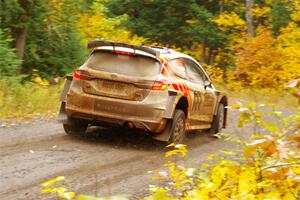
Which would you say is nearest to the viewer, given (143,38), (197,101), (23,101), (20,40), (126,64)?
(126,64)

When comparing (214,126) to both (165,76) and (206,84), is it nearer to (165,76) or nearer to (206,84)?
(206,84)

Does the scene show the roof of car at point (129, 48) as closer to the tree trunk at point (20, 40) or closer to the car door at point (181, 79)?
the car door at point (181, 79)

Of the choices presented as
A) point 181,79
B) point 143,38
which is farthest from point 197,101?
point 143,38

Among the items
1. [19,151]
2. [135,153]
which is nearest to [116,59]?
[135,153]

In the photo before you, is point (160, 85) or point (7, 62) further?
point (7, 62)

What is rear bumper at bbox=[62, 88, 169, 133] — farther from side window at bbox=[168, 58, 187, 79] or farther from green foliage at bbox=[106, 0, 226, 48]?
green foliage at bbox=[106, 0, 226, 48]

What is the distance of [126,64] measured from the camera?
30.0 ft

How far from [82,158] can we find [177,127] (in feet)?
6.93

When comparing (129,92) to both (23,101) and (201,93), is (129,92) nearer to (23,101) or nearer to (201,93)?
(201,93)

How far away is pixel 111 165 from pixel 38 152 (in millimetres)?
1209

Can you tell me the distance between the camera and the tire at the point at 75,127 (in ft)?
31.9

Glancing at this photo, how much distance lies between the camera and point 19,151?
815cm

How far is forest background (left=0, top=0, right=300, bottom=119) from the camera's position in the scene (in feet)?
53.4

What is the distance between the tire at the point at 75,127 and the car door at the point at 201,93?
214 centimetres
